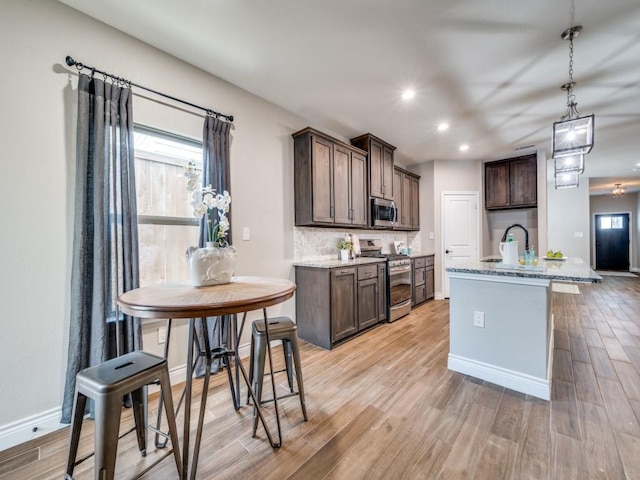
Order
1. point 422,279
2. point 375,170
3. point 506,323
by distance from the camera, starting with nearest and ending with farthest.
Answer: point 506,323, point 375,170, point 422,279

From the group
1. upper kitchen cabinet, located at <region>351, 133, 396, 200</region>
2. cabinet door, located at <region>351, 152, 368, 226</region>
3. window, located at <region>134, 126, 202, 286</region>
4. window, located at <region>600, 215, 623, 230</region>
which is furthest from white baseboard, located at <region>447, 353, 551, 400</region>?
window, located at <region>600, 215, 623, 230</region>

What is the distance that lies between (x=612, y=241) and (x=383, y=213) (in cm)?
971

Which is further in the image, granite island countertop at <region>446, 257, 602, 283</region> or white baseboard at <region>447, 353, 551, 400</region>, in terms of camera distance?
white baseboard at <region>447, 353, 551, 400</region>

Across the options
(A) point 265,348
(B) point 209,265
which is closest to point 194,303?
(B) point 209,265

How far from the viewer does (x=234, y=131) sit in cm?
271

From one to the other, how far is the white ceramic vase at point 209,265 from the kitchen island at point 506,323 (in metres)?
1.93

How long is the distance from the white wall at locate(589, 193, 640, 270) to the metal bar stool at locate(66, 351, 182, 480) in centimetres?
1183

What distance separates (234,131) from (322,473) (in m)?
2.79

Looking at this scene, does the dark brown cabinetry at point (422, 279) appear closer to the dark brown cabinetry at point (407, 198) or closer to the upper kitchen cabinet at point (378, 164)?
the dark brown cabinetry at point (407, 198)

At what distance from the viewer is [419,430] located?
166 centimetres

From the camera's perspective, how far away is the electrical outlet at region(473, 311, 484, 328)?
7.47 ft

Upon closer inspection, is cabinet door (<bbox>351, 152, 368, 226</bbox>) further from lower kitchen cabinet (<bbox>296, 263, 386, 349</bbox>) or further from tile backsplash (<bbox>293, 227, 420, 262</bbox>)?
lower kitchen cabinet (<bbox>296, 263, 386, 349</bbox>)

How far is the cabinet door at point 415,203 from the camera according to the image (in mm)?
5305

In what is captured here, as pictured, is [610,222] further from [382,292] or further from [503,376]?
[503,376]
